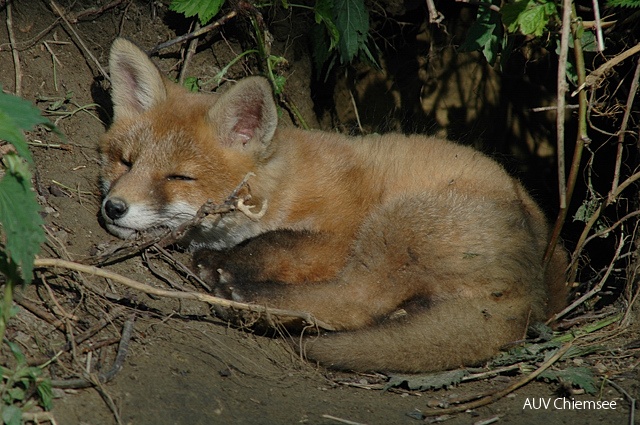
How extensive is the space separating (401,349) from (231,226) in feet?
3.53

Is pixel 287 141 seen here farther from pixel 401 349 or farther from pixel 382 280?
pixel 401 349

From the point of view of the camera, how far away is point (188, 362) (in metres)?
2.38

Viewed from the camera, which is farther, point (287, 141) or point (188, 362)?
point (287, 141)

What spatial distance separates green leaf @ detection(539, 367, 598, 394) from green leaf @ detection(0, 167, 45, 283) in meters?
2.06

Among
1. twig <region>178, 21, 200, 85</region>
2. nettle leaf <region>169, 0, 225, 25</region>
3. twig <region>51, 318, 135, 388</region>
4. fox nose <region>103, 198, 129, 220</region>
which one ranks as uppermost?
nettle leaf <region>169, 0, 225, 25</region>

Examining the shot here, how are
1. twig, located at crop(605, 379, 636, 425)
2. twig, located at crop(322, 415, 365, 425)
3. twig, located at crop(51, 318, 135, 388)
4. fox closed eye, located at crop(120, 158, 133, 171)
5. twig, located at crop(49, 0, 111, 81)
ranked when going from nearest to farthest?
twig, located at crop(51, 318, 135, 388) < twig, located at crop(322, 415, 365, 425) < twig, located at crop(605, 379, 636, 425) < fox closed eye, located at crop(120, 158, 133, 171) < twig, located at crop(49, 0, 111, 81)

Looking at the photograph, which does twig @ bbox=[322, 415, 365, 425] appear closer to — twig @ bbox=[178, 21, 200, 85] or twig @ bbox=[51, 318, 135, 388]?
twig @ bbox=[51, 318, 135, 388]

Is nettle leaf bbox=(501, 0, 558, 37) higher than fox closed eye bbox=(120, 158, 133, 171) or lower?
higher

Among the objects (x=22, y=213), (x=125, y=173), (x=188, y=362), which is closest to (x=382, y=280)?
(x=188, y=362)

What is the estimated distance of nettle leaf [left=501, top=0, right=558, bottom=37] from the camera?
2.91 meters

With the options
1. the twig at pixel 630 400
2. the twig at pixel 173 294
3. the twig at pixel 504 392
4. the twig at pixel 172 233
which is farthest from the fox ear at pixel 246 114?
the twig at pixel 630 400

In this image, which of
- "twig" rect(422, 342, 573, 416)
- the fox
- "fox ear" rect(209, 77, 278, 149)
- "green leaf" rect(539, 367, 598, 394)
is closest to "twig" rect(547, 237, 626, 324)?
the fox

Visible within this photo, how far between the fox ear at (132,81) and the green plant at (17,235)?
1.30 meters

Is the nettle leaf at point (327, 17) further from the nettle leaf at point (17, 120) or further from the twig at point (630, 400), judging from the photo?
the twig at point (630, 400)
